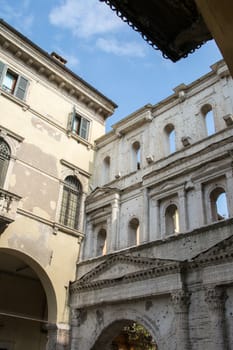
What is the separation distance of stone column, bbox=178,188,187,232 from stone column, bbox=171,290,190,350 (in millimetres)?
2006

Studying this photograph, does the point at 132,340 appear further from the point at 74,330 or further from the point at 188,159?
the point at 188,159

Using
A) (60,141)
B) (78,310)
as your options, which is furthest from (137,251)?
(60,141)

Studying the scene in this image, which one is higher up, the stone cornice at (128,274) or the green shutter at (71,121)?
the green shutter at (71,121)

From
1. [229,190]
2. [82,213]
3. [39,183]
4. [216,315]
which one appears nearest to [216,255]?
[216,315]

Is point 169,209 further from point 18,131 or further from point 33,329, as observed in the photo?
point 33,329

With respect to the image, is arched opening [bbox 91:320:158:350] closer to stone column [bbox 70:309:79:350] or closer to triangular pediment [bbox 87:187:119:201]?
stone column [bbox 70:309:79:350]

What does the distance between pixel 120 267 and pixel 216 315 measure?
375 centimetres

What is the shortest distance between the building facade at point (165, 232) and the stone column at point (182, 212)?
0.03 metres

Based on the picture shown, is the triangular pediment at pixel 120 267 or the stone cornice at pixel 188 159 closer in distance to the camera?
the triangular pediment at pixel 120 267

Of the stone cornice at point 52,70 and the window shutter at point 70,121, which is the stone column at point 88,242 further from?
the stone cornice at point 52,70

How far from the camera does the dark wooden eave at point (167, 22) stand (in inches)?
97.1

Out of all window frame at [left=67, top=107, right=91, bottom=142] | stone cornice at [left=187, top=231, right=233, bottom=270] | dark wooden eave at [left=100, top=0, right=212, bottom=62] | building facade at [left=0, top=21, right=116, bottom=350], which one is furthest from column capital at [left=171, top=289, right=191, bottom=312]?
window frame at [left=67, top=107, right=91, bottom=142]

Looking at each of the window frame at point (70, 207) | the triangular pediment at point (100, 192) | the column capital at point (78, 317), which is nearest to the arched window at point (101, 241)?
the window frame at point (70, 207)

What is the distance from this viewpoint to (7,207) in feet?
36.7
